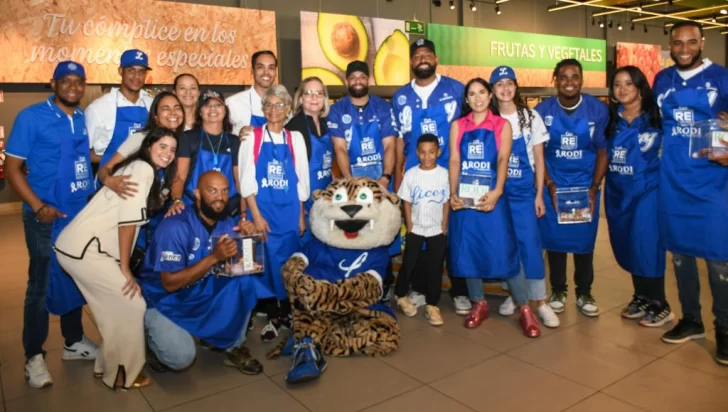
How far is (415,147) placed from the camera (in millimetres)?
3934

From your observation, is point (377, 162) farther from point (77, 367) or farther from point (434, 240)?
point (77, 367)

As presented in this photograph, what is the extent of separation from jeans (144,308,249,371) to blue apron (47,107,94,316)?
1.56ft

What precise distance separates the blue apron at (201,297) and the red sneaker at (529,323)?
1786mm

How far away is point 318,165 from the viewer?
12.2ft

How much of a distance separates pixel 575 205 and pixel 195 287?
99.2 inches

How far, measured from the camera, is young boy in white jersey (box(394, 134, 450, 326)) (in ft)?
11.9

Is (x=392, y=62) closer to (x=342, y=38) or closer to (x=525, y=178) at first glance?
(x=342, y=38)

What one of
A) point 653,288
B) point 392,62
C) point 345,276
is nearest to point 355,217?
point 345,276

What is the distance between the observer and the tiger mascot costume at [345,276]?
311 centimetres

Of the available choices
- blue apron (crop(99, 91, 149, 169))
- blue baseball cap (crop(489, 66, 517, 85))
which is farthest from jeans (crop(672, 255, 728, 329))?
blue apron (crop(99, 91, 149, 169))

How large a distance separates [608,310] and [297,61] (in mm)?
7998

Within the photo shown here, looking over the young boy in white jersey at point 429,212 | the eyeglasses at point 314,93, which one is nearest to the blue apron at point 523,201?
Result: the young boy in white jersey at point 429,212

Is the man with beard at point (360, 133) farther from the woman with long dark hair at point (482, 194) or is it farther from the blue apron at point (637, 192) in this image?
the blue apron at point (637, 192)

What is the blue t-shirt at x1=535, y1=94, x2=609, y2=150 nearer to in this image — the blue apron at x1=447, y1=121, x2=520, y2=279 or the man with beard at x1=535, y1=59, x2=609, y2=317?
the man with beard at x1=535, y1=59, x2=609, y2=317
